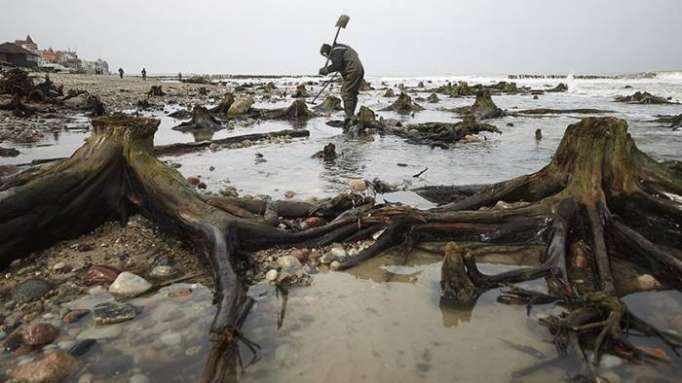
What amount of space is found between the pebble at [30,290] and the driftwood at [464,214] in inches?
18.3

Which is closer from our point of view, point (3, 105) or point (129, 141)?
point (129, 141)

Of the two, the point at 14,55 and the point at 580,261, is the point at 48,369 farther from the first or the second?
the point at 14,55

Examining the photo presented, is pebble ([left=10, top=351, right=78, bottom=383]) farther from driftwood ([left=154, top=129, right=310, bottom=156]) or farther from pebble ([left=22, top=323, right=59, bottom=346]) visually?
driftwood ([left=154, top=129, right=310, bottom=156])

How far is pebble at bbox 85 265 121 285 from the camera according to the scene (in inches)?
131

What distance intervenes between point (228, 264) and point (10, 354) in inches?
51.2

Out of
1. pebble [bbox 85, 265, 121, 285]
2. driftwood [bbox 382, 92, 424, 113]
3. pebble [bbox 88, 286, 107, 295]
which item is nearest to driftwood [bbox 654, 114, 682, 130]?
driftwood [bbox 382, 92, 424, 113]

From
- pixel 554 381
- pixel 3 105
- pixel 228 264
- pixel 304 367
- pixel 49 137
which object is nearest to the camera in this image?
pixel 554 381

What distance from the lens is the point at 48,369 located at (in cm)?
226

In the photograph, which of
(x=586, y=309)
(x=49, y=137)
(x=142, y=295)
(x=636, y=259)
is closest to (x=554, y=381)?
(x=586, y=309)

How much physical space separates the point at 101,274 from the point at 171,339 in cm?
118

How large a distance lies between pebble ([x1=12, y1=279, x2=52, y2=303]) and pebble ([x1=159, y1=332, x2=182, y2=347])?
3.80ft

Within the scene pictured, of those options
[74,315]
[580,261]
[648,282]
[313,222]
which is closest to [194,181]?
[313,222]

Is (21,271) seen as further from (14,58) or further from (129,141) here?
(14,58)

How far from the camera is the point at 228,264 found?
10.0 ft
